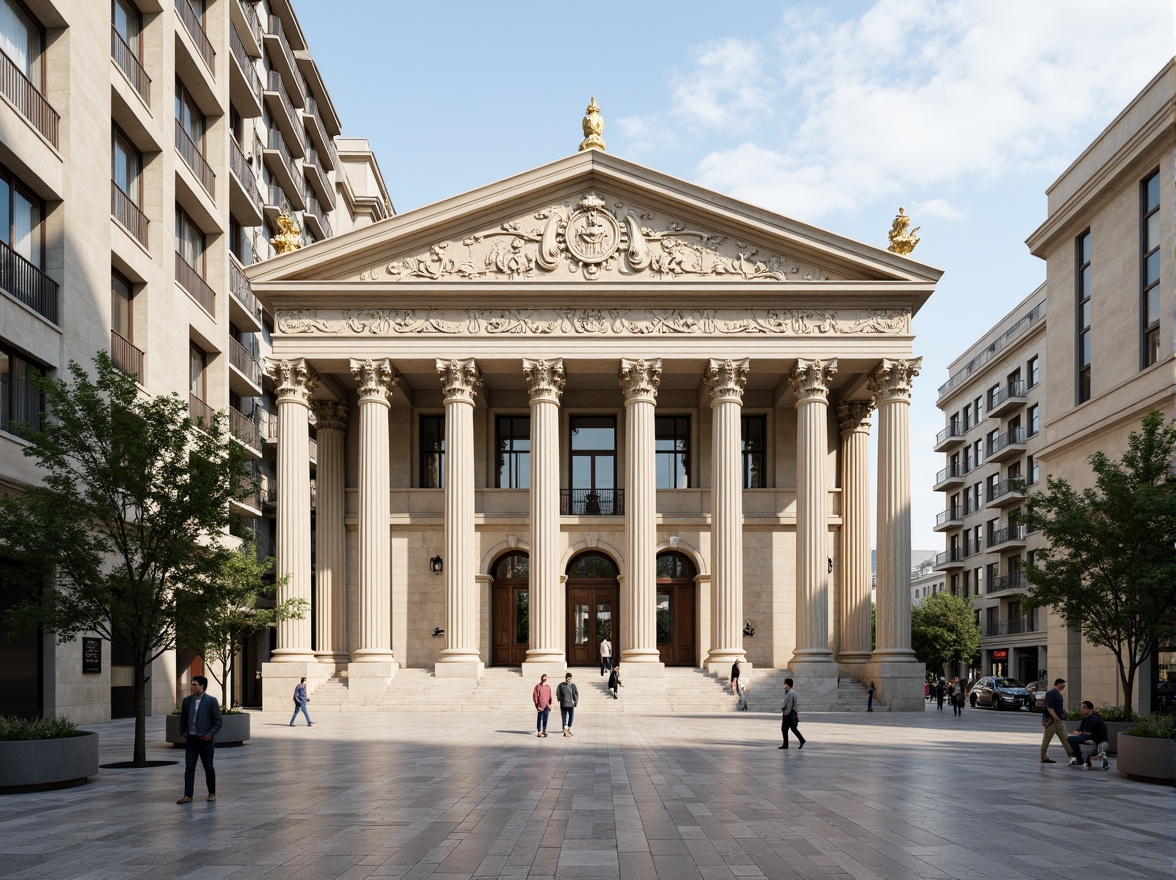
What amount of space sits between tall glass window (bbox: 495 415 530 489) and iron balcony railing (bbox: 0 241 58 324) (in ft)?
69.5

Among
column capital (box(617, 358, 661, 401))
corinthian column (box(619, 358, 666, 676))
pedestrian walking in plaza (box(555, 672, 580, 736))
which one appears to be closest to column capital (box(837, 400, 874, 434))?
corinthian column (box(619, 358, 666, 676))

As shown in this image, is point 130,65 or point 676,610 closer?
point 130,65

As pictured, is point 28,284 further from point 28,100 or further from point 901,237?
point 901,237

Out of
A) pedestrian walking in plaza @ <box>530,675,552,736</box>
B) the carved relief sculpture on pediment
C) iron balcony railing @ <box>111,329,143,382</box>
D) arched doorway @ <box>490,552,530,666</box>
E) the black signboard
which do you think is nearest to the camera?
pedestrian walking in plaza @ <box>530,675,552,736</box>

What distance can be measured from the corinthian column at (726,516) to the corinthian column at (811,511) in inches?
82.3

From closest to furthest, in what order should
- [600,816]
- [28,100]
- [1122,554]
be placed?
[600,816] → [1122,554] → [28,100]

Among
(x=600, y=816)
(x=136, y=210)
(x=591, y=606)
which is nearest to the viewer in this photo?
(x=600, y=816)

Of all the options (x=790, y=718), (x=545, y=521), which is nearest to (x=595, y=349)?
(x=545, y=521)

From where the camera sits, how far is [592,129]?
1688 inches

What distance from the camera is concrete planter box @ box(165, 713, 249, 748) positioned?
25031 mm

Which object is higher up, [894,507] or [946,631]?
[894,507]

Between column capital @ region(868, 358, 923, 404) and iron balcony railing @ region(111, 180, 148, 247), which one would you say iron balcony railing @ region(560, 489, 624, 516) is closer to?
column capital @ region(868, 358, 923, 404)

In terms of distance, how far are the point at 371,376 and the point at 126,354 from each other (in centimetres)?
936

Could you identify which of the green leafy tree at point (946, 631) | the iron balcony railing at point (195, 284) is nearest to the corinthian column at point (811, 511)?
the iron balcony railing at point (195, 284)
